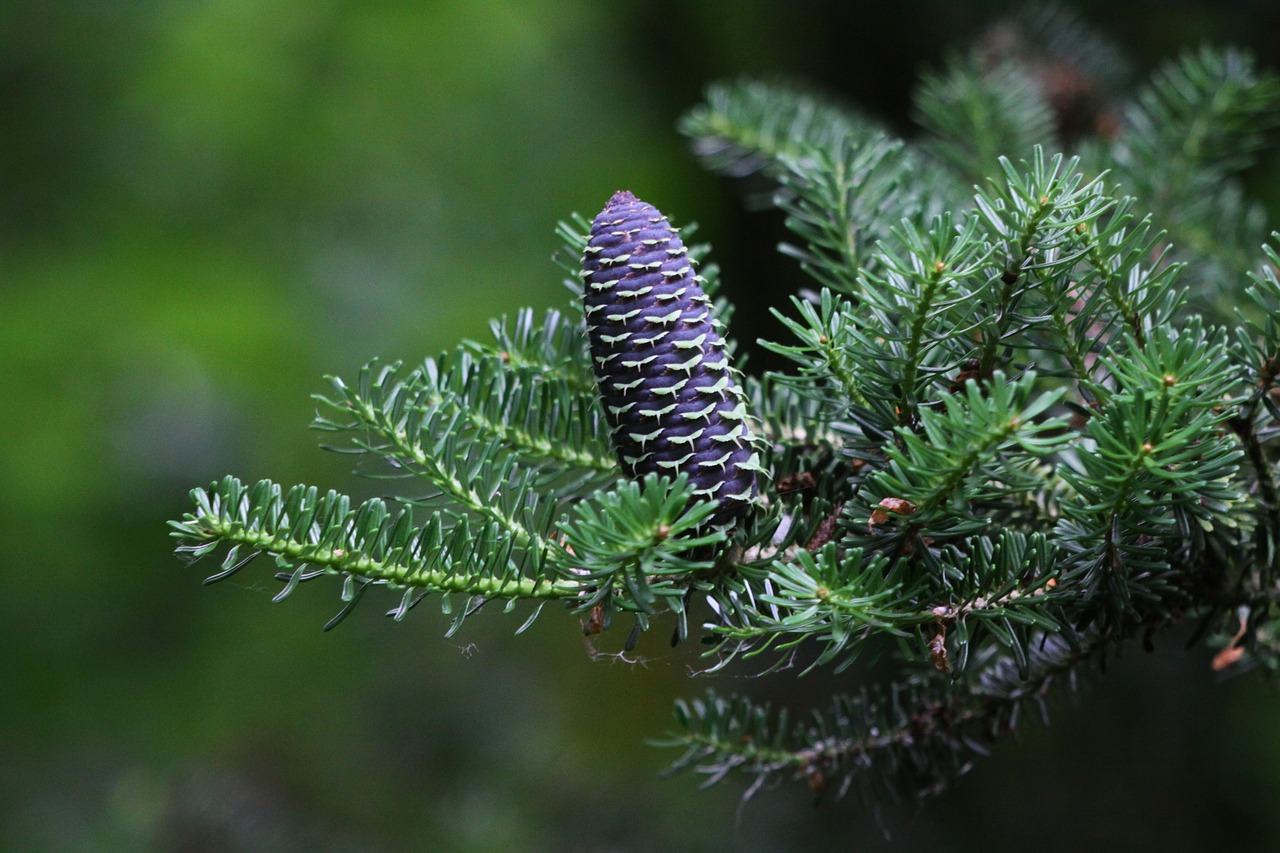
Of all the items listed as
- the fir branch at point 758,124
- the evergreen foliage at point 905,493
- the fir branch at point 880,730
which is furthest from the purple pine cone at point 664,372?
the fir branch at point 758,124

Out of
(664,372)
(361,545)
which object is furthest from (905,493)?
(361,545)

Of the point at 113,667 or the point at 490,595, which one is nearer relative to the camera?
the point at 490,595

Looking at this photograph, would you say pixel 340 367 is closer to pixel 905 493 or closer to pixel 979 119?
pixel 979 119

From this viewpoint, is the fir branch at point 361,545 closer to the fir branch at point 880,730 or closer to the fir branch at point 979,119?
the fir branch at point 880,730

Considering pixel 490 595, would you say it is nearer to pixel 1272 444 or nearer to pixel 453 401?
pixel 453 401

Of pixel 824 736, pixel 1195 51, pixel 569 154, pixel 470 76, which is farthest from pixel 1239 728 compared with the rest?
pixel 470 76

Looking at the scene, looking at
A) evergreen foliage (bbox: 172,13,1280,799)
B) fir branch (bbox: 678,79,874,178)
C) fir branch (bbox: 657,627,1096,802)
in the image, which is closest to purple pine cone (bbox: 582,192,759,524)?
evergreen foliage (bbox: 172,13,1280,799)

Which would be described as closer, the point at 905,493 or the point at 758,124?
the point at 905,493
